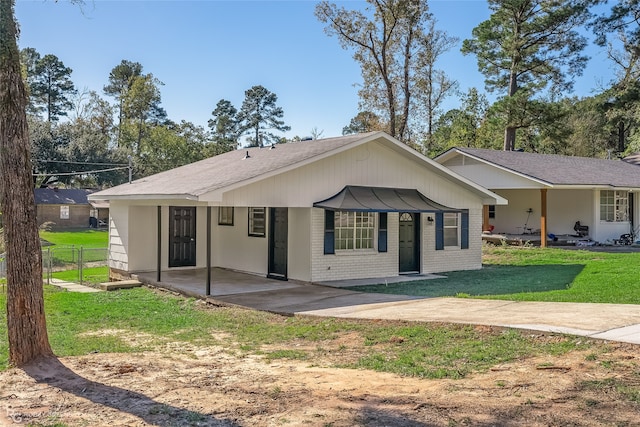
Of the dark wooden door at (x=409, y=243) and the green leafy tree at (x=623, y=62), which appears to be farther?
the green leafy tree at (x=623, y=62)

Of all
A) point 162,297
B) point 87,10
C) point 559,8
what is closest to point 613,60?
point 559,8

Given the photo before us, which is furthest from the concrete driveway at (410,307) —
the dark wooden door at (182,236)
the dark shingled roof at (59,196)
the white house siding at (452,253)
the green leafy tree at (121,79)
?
the green leafy tree at (121,79)

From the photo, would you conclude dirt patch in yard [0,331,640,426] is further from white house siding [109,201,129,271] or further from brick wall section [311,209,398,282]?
white house siding [109,201,129,271]

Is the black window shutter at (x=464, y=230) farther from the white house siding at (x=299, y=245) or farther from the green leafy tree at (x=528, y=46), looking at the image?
the green leafy tree at (x=528, y=46)

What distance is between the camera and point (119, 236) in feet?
53.4

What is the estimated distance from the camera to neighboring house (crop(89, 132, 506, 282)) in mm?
13391

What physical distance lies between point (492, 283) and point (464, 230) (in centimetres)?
325

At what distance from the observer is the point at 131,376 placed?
6.20 metres

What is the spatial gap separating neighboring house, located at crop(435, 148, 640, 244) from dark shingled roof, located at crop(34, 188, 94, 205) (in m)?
32.1

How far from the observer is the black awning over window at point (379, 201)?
13539 millimetres

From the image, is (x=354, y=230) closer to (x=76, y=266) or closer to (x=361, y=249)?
(x=361, y=249)

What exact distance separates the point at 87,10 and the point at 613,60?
43005 mm

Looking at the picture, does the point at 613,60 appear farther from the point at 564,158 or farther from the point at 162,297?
the point at 162,297

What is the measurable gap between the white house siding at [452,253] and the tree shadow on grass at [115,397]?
1110 centimetres
